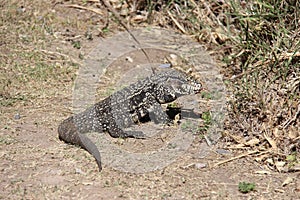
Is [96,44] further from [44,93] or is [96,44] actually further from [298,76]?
[298,76]

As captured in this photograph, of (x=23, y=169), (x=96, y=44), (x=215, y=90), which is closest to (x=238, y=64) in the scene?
(x=215, y=90)

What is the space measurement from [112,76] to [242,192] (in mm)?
4021

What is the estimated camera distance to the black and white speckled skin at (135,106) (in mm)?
8008

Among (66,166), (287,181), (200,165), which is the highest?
(287,181)

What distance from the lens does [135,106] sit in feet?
27.0

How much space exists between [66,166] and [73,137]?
60cm

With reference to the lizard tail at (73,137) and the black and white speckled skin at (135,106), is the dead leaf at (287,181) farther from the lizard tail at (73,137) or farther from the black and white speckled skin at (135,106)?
the lizard tail at (73,137)

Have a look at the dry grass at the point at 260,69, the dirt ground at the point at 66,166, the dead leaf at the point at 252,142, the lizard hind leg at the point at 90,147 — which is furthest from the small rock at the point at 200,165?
the lizard hind leg at the point at 90,147

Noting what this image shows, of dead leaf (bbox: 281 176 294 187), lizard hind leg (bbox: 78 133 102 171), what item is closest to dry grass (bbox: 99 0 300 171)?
dead leaf (bbox: 281 176 294 187)

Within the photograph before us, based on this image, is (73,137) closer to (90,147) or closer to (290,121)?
(90,147)

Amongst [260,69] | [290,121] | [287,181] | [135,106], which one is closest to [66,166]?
[135,106]

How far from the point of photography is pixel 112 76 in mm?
9945

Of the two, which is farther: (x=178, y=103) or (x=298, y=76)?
(x=178, y=103)

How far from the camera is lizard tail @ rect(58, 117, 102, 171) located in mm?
7364
